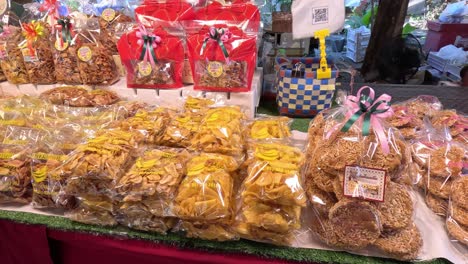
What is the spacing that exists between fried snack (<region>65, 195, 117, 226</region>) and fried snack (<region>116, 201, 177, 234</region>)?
0.03 m

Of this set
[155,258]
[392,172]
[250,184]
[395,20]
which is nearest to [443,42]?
[395,20]

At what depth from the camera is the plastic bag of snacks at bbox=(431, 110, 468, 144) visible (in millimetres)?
1056

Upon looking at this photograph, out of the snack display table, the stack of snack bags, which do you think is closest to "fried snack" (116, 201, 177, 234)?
the stack of snack bags

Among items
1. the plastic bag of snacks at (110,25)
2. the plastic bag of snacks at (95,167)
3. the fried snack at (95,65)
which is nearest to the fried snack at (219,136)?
the plastic bag of snacks at (95,167)

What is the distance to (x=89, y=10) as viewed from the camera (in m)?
1.65

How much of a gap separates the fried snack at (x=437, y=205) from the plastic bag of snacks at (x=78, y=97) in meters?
1.29

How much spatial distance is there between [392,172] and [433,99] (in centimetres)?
78

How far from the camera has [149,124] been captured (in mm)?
1066

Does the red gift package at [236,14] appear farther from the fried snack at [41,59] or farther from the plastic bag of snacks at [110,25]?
the fried snack at [41,59]

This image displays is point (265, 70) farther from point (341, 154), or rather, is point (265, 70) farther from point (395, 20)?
point (341, 154)

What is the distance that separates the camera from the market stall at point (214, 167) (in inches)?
29.5

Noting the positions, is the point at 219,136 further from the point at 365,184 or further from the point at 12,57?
the point at 12,57

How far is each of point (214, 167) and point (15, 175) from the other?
669 mm

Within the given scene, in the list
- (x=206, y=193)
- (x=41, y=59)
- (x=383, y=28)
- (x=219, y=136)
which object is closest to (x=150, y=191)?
(x=206, y=193)
